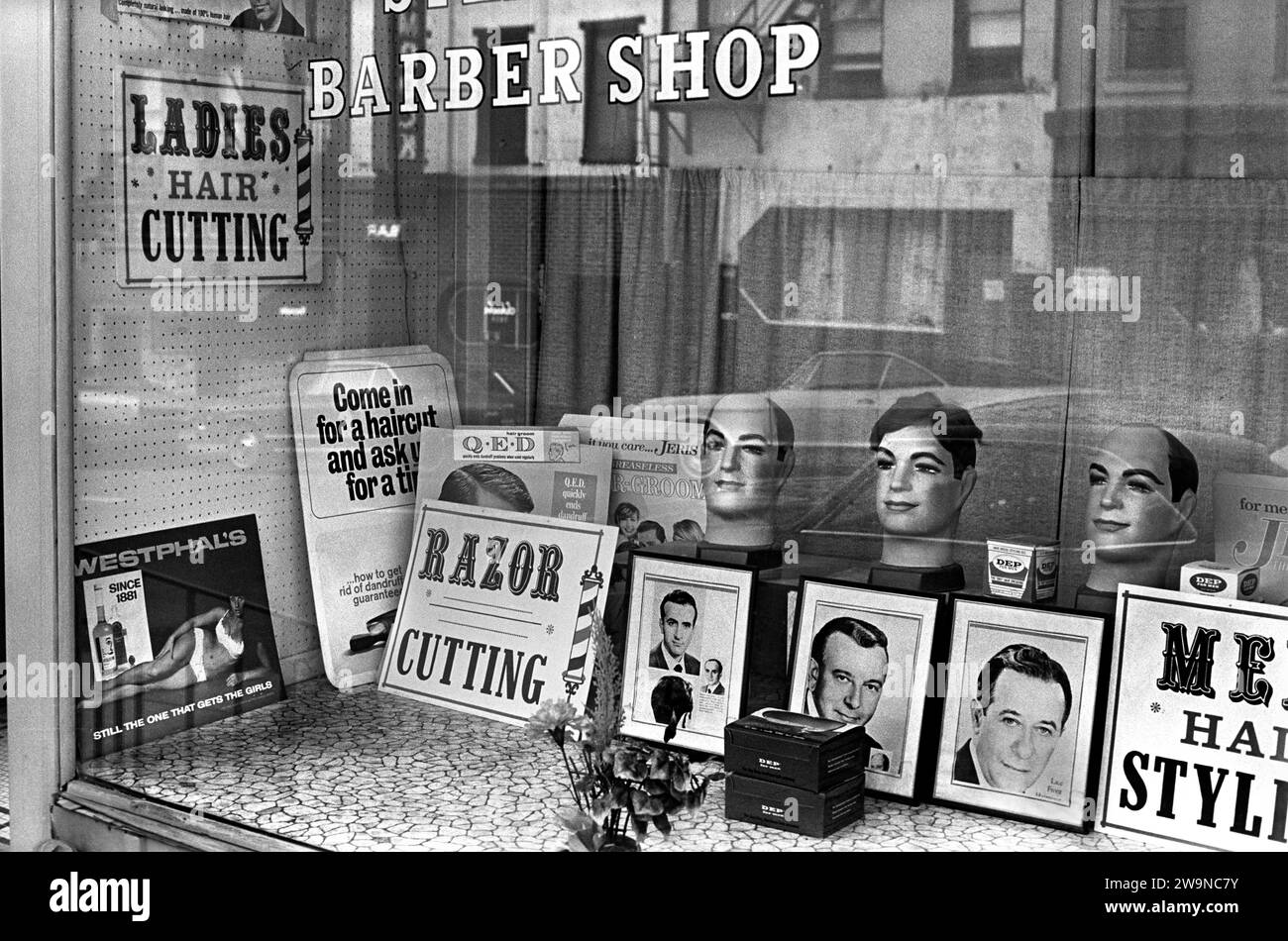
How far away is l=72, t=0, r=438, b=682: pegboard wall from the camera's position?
10.4 ft

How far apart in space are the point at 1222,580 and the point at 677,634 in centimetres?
115

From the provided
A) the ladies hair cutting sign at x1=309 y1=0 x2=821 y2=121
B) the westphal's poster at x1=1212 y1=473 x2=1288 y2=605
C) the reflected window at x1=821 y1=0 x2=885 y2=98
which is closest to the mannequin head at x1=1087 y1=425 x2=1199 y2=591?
the westphal's poster at x1=1212 y1=473 x2=1288 y2=605

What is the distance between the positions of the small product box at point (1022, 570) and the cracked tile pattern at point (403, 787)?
0.46 m

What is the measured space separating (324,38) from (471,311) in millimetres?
808

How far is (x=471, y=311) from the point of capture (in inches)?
151

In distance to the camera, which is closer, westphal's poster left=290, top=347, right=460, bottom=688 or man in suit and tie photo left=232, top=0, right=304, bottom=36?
man in suit and tie photo left=232, top=0, right=304, bottom=36

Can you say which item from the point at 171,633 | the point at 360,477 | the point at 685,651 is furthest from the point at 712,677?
the point at 171,633

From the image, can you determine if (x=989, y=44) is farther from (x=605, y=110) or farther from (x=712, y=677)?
(x=712, y=677)

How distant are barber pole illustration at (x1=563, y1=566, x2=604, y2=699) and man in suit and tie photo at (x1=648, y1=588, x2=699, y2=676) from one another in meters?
0.22

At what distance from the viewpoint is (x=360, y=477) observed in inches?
147

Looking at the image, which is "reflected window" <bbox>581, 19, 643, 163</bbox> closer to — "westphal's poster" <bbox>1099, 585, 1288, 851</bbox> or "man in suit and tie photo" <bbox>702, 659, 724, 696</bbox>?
"man in suit and tie photo" <bbox>702, 659, 724, 696</bbox>

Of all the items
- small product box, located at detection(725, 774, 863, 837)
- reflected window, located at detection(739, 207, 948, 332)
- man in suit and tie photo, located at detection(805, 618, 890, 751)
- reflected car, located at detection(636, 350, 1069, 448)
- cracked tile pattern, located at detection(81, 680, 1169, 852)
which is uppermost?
reflected window, located at detection(739, 207, 948, 332)

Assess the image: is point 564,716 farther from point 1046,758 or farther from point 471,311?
point 471,311

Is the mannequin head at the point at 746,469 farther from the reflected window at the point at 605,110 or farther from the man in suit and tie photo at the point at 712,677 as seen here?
the reflected window at the point at 605,110
